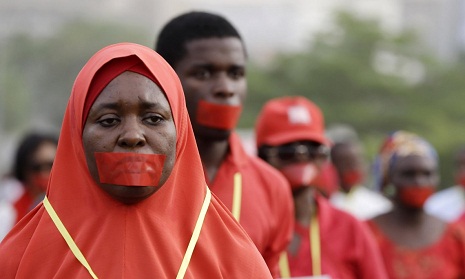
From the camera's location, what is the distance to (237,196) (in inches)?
241

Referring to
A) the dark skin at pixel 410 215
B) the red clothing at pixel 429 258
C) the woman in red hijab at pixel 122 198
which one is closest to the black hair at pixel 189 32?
the woman in red hijab at pixel 122 198

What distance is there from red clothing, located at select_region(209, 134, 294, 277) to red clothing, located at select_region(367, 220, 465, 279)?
2.43 metres

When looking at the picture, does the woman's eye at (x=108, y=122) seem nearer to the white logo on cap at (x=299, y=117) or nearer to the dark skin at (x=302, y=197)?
the dark skin at (x=302, y=197)

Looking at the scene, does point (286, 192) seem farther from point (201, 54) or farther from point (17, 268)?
point (17, 268)

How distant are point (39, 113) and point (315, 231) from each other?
77.9 feet

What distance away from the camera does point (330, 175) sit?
12961 millimetres

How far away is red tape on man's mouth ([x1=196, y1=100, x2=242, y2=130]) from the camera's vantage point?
6.03 meters

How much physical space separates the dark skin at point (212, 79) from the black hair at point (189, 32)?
0.10 ft

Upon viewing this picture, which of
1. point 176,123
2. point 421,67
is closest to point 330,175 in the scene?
point 176,123

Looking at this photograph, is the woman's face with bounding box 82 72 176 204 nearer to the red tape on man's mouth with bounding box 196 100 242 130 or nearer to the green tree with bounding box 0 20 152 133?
the red tape on man's mouth with bounding box 196 100 242 130

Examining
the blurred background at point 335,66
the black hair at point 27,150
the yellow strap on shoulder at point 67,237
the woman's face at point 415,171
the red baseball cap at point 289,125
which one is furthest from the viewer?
the blurred background at point 335,66

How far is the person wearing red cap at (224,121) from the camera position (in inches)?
239

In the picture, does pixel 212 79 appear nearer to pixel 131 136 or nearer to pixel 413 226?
pixel 131 136

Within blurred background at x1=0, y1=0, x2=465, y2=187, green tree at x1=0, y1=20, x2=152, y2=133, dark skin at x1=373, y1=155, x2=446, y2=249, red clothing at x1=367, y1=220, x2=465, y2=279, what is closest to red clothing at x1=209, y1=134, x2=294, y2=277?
red clothing at x1=367, y1=220, x2=465, y2=279
